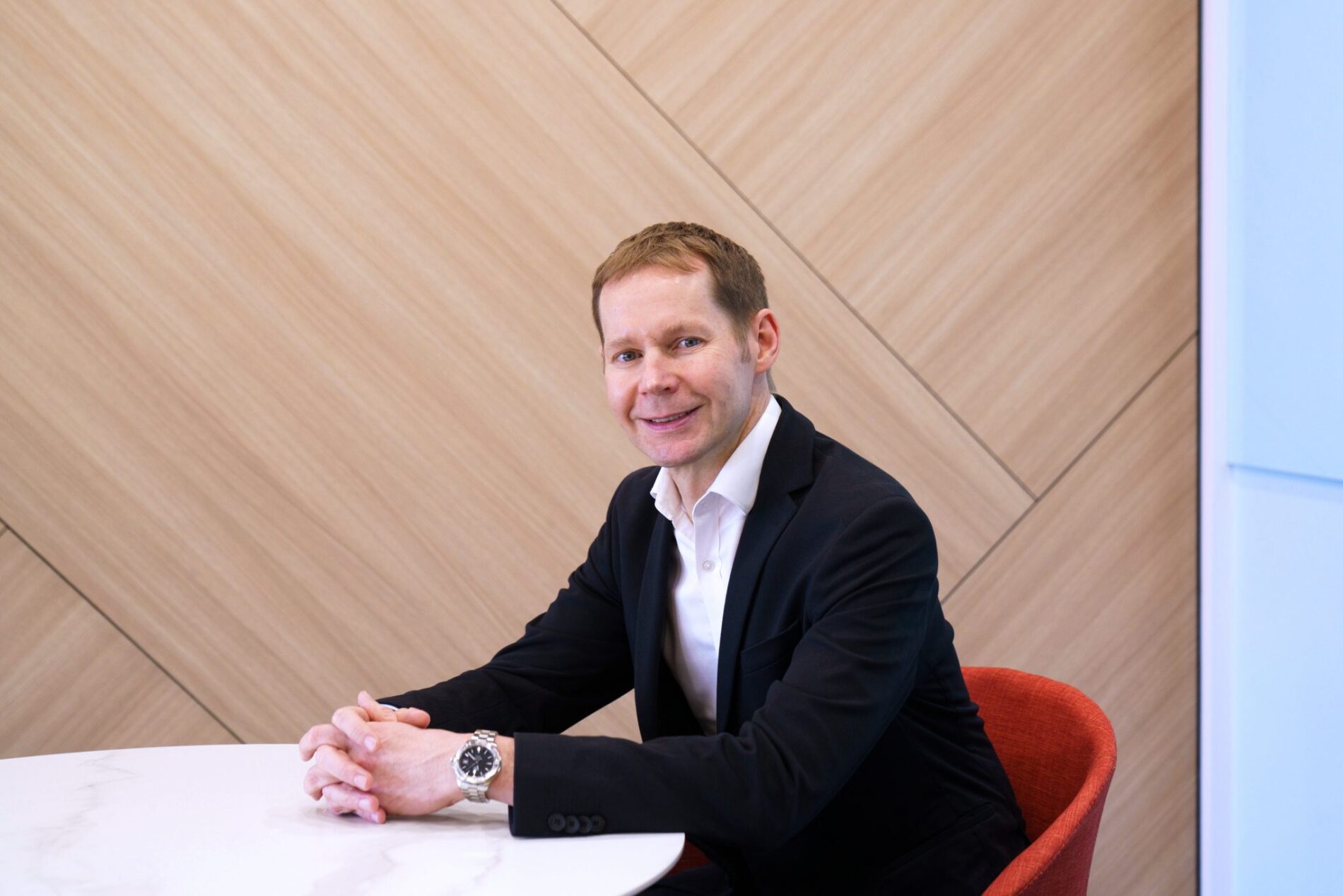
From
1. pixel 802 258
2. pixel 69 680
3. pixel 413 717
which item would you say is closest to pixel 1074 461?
pixel 802 258

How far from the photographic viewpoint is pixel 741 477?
1.77 metres

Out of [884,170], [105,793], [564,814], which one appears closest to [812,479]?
[564,814]

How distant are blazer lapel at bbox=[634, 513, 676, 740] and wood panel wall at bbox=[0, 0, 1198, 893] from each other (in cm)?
110

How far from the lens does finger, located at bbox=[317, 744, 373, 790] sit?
1.40 m

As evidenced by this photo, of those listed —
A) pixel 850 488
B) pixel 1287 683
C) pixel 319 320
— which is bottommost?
pixel 1287 683

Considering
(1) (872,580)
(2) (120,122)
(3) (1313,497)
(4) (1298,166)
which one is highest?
(2) (120,122)

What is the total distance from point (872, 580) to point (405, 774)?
2.06 ft

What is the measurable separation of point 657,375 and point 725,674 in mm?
435

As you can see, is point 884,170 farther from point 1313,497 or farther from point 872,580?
point 872,580

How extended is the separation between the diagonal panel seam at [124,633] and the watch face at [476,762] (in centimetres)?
171

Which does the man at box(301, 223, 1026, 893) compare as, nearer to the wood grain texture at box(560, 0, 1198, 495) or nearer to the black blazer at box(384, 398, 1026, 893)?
the black blazer at box(384, 398, 1026, 893)

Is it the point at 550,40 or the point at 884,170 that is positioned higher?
the point at 550,40

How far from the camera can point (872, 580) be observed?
1.55 metres

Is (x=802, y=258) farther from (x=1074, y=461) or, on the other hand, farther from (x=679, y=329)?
(x=679, y=329)
